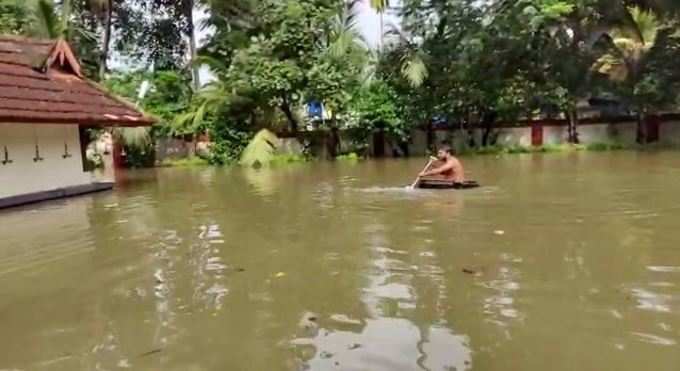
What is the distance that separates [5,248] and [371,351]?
6803 mm

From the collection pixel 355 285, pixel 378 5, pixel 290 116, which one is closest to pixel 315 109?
pixel 290 116

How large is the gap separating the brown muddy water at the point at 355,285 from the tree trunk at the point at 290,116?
16.3m

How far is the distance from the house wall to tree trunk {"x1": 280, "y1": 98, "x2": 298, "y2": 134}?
1158cm

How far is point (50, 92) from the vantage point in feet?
54.9

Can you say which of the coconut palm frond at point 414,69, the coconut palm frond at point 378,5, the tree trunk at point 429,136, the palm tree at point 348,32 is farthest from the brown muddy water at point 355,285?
the tree trunk at point 429,136

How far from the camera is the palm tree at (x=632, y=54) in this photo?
27391 mm

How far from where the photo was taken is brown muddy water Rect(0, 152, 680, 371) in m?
4.62

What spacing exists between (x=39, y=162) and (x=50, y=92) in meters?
1.70

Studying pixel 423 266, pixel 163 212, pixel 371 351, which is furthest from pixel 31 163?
pixel 371 351

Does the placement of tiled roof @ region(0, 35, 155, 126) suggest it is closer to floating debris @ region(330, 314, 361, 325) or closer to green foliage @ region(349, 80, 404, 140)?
green foliage @ region(349, 80, 404, 140)

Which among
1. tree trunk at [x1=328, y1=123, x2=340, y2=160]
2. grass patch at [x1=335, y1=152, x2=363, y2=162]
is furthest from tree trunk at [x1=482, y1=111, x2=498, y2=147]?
tree trunk at [x1=328, y1=123, x2=340, y2=160]

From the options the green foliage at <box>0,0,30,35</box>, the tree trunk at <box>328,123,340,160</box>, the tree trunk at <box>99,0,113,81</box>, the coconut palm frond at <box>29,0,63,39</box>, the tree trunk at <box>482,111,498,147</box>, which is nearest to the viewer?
the coconut palm frond at <box>29,0,63,39</box>

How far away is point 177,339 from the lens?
5.02m

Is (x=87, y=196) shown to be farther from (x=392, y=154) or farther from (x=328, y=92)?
(x=392, y=154)
